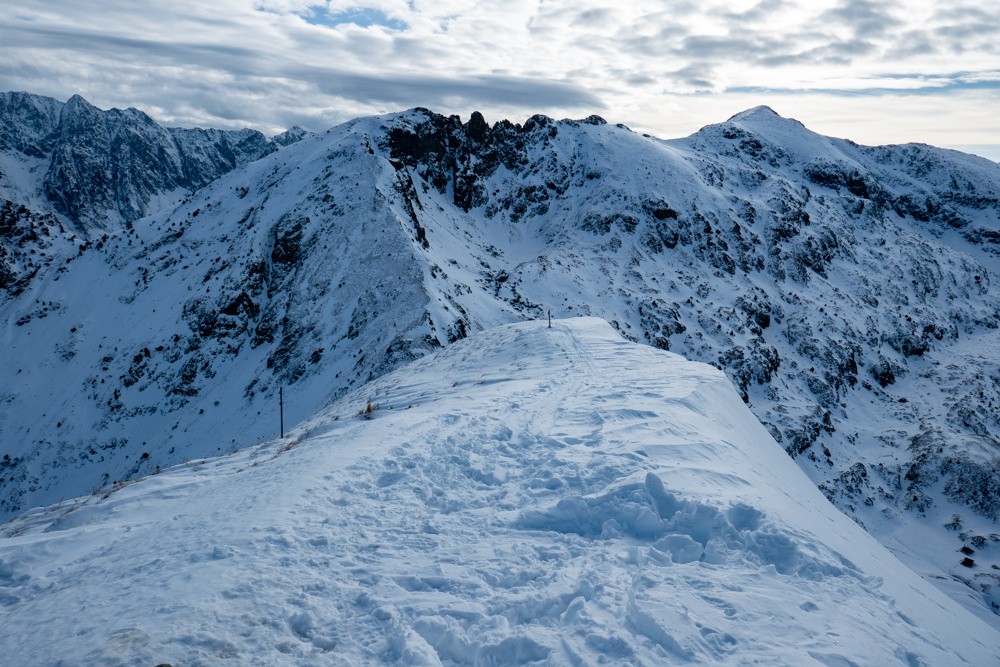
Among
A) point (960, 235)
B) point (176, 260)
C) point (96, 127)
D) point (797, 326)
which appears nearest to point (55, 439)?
point (176, 260)

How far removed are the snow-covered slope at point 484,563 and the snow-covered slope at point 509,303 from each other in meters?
21.1

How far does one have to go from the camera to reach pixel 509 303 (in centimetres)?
4194

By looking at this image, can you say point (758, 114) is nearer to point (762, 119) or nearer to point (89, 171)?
point (762, 119)

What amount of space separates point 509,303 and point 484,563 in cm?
3546

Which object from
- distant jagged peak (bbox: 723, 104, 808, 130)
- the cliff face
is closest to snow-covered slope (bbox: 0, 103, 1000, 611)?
distant jagged peak (bbox: 723, 104, 808, 130)

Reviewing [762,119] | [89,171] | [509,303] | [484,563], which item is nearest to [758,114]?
[762,119]

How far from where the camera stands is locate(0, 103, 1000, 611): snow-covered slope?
115ft

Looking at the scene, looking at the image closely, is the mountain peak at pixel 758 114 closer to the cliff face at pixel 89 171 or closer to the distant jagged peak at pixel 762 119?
the distant jagged peak at pixel 762 119

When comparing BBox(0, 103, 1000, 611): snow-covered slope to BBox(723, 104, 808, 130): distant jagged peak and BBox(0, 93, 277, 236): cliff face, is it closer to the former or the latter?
BBox(723, 104, 808, 130): distant jagged peak

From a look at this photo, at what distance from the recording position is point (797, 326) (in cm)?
5028

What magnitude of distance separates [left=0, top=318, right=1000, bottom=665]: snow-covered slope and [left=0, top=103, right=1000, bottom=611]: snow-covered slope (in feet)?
69.2

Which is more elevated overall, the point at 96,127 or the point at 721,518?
the point at 96,127

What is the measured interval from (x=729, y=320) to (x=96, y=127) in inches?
9428

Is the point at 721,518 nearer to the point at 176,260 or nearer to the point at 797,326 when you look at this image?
the point at 797,326
